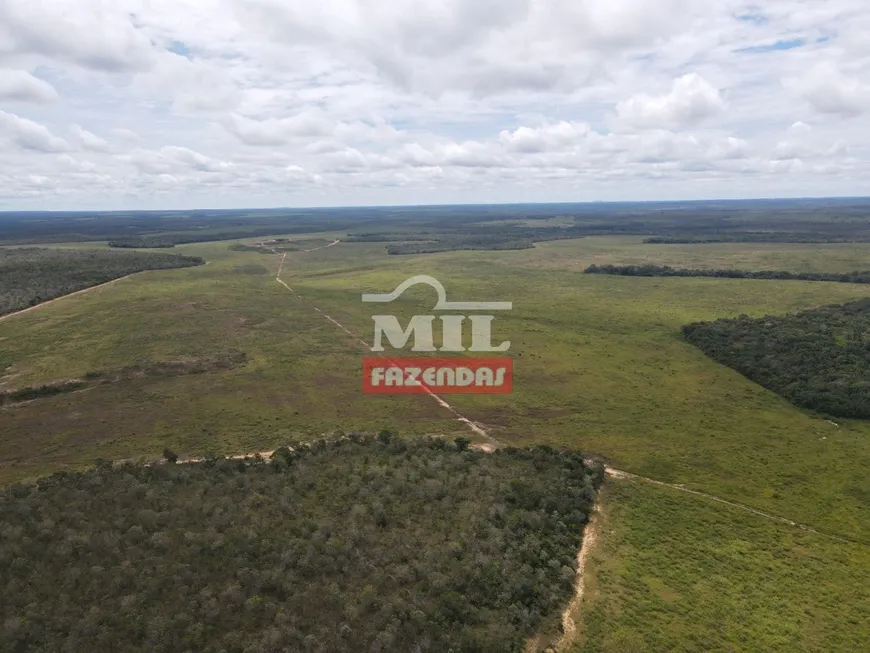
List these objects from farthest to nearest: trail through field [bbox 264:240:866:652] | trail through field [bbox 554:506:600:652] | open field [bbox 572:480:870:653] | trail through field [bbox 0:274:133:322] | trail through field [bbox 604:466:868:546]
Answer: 1. trail through field [bbox 0:274:133:322]
2. trail through field [bbox 604:466:868:546]
3. trail through field [bbox 264:240:866:652]
4. open field [bbox 572:480:870:653]
5. trail through field [bbox 554:506:600:652]

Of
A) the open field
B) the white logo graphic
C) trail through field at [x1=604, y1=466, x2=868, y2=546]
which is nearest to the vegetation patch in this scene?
the white logo graphic

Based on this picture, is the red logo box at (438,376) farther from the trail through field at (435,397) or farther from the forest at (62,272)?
the forest at (62,272)

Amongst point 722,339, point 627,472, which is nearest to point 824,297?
point 722,339

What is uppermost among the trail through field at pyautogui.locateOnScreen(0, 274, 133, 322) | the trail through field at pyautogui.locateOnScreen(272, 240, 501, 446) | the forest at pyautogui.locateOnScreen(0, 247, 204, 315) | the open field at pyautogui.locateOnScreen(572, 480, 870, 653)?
the forest at pyautogui.locateOnScreen(0, 247, 204, 315)

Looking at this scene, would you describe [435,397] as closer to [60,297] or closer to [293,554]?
[293,554]

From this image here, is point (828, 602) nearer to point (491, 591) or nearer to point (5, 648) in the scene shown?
point (491, 591)

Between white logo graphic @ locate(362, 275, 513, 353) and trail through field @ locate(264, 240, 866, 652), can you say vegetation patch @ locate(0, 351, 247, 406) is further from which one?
trail through field @ locate(264, 240, 866, 652)
